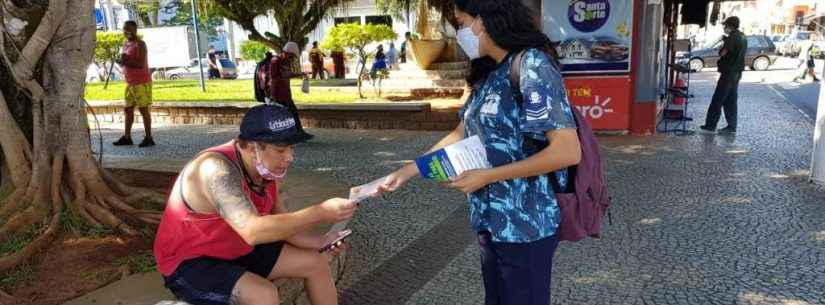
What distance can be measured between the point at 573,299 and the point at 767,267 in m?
1.29

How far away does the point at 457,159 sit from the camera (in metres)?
1.82

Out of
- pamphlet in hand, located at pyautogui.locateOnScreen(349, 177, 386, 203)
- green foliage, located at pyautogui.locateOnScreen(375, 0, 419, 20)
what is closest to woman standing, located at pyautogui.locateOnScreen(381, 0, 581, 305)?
pamphlet in hand, located at pyautogui.locateOnScreen(349, 177, 386, 203)

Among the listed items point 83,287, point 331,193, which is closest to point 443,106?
point 331,193

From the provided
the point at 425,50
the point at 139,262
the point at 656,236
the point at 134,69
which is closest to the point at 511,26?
the point at 139,262

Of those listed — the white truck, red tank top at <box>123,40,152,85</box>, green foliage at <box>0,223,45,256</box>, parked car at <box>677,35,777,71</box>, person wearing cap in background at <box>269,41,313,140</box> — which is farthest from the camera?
the white truck

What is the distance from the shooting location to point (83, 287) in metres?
3.06

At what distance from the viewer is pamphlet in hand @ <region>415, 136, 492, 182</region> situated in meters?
1.82

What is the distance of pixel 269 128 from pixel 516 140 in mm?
912

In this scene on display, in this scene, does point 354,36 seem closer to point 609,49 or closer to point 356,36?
point 356,36

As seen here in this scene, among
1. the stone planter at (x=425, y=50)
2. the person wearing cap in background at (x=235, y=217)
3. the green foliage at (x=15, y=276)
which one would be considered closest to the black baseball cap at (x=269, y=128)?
the person wearing cap in background at (x=235, y=217)

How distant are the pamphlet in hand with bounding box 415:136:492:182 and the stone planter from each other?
10.9m

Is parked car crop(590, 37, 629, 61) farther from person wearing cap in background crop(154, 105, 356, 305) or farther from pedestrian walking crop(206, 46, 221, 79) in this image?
pedestrian walking crop(206, 46, 221, 79)

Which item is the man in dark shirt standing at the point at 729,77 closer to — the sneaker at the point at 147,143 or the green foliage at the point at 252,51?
the sneaker at the point at 147,143

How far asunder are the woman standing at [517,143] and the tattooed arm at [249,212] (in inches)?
19.7
